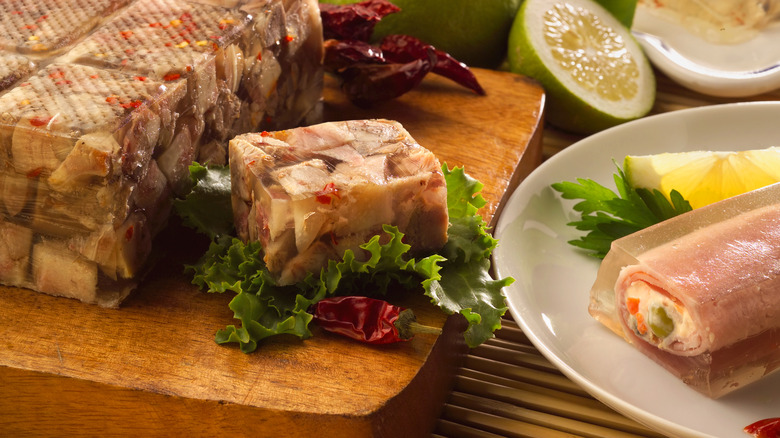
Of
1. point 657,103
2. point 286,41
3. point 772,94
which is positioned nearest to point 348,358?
point 286,41

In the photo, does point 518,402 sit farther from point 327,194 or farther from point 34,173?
point 34,173

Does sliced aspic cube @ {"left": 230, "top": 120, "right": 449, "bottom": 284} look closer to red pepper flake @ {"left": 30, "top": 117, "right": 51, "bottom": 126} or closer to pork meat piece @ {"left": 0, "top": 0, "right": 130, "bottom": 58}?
red pepper flake @ {"left": 30, "top": 117, "right": 51, "bottom": 126}

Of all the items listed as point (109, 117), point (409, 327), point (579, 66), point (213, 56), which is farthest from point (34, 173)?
point (579, 66)

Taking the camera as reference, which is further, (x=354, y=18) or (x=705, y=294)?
(x=354, y=18)

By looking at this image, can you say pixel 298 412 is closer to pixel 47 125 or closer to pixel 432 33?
pixel 47 125

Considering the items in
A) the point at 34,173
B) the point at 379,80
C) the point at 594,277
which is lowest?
the point at 594,277

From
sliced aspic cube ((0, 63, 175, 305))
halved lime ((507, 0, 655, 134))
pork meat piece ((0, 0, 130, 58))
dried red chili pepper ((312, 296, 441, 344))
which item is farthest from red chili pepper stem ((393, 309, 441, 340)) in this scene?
halved lime ((507, 0, 655, 134))
